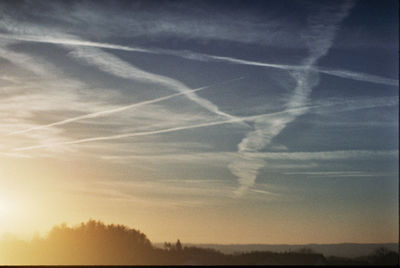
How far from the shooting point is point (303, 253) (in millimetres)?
68188

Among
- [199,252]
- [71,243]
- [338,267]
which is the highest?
[71,243]

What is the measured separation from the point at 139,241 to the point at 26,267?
51.1 metres

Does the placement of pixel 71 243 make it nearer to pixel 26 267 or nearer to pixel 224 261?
pixel 224 261

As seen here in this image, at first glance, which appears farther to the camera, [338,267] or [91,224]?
[91,224]

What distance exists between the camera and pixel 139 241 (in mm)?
97562

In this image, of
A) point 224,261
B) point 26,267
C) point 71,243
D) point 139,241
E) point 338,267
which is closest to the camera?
point 26,267

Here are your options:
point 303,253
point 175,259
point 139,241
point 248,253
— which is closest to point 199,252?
point 175,259

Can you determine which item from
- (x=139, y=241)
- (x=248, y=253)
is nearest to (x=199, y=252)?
(x=248, y=253)

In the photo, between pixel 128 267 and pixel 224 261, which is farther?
pixel 224 261

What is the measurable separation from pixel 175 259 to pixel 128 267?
29.3 metres

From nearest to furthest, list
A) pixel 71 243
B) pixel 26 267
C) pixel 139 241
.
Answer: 1. pixel 26 267
2. pixel 139 241
3. pixel 71 243

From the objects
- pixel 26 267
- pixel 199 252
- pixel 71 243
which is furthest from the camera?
pixel 71 243

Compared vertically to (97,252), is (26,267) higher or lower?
lower

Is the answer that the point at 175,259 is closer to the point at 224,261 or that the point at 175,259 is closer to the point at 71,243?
the point at 224,261
